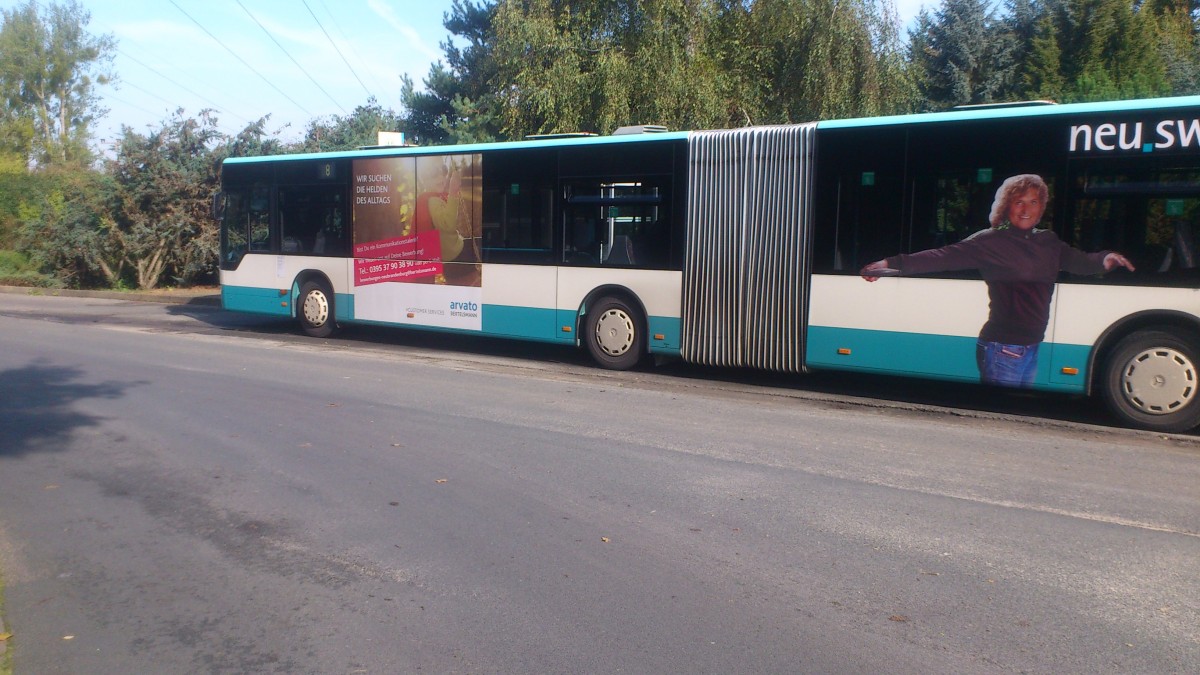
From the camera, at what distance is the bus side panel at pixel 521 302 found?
13.8 meters

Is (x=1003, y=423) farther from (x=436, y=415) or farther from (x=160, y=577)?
(x=160, y=577)

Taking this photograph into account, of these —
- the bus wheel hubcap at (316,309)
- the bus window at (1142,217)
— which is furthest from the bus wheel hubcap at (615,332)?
the bus wheel hubcap at (316,309)

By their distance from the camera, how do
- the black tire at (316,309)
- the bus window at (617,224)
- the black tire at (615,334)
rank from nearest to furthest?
the bus window at (617,224) < the black tire at (615,334) < the black tire at (316,309)

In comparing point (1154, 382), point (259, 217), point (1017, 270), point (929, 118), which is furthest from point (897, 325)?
point (259, 217)

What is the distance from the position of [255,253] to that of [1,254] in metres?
19.8

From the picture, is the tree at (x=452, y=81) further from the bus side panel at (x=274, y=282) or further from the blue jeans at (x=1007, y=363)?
the blue jeans at (x=1007, y=363)

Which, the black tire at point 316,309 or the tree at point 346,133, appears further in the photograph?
the tree at point 346,133

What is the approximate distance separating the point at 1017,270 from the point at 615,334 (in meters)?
5.08

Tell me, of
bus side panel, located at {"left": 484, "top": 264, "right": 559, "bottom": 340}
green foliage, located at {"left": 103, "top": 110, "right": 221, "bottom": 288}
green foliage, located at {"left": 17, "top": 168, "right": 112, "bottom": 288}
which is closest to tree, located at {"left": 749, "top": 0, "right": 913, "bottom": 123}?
bus side panel, located at {"left": 484, "top": 264, "right": 559, "bottom": 340}

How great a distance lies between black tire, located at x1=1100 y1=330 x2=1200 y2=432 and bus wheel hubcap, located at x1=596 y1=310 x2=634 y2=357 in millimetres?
5630

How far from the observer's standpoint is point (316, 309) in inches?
656

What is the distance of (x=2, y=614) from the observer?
4.94 meters

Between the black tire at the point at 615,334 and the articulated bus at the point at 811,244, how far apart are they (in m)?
Result: 0.03

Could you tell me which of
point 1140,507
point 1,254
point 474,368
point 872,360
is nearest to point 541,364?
point 474,368
